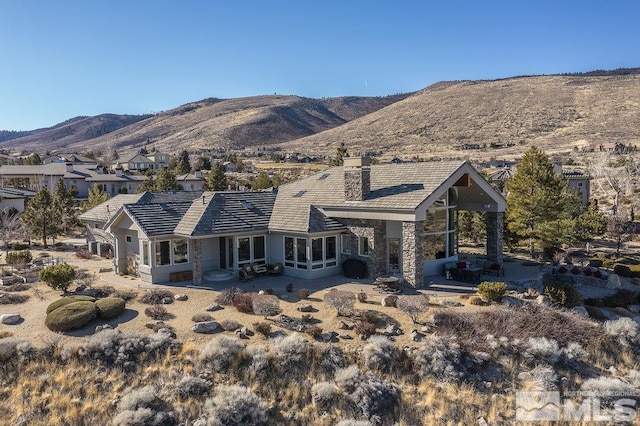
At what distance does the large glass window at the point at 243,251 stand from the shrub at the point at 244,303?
18.1 ft

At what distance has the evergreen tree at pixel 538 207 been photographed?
2905 cm

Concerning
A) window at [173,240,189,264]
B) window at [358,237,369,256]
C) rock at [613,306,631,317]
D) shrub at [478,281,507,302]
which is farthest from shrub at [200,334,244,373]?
rock at [613,306,631,317]

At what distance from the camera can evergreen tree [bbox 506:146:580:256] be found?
95.3 ft

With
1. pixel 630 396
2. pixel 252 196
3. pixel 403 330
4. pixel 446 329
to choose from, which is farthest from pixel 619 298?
pixel 252 196

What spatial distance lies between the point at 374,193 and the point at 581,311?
39.6 ft

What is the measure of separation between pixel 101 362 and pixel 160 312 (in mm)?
3854

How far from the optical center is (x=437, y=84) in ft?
647

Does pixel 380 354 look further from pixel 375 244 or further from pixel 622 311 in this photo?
pixel 622 311

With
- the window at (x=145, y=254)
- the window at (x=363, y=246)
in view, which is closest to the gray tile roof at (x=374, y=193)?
the window at (x=363, y=246)

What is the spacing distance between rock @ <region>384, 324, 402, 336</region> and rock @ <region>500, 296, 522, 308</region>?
5805 mm

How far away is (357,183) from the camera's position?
89.7 feet

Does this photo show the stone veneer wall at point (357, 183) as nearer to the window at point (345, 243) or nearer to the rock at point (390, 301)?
the window at point (345, 243)

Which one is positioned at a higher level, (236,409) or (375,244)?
(375,244)

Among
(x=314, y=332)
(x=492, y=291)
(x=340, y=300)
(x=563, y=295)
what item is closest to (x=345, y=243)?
(x=340, y=300)
